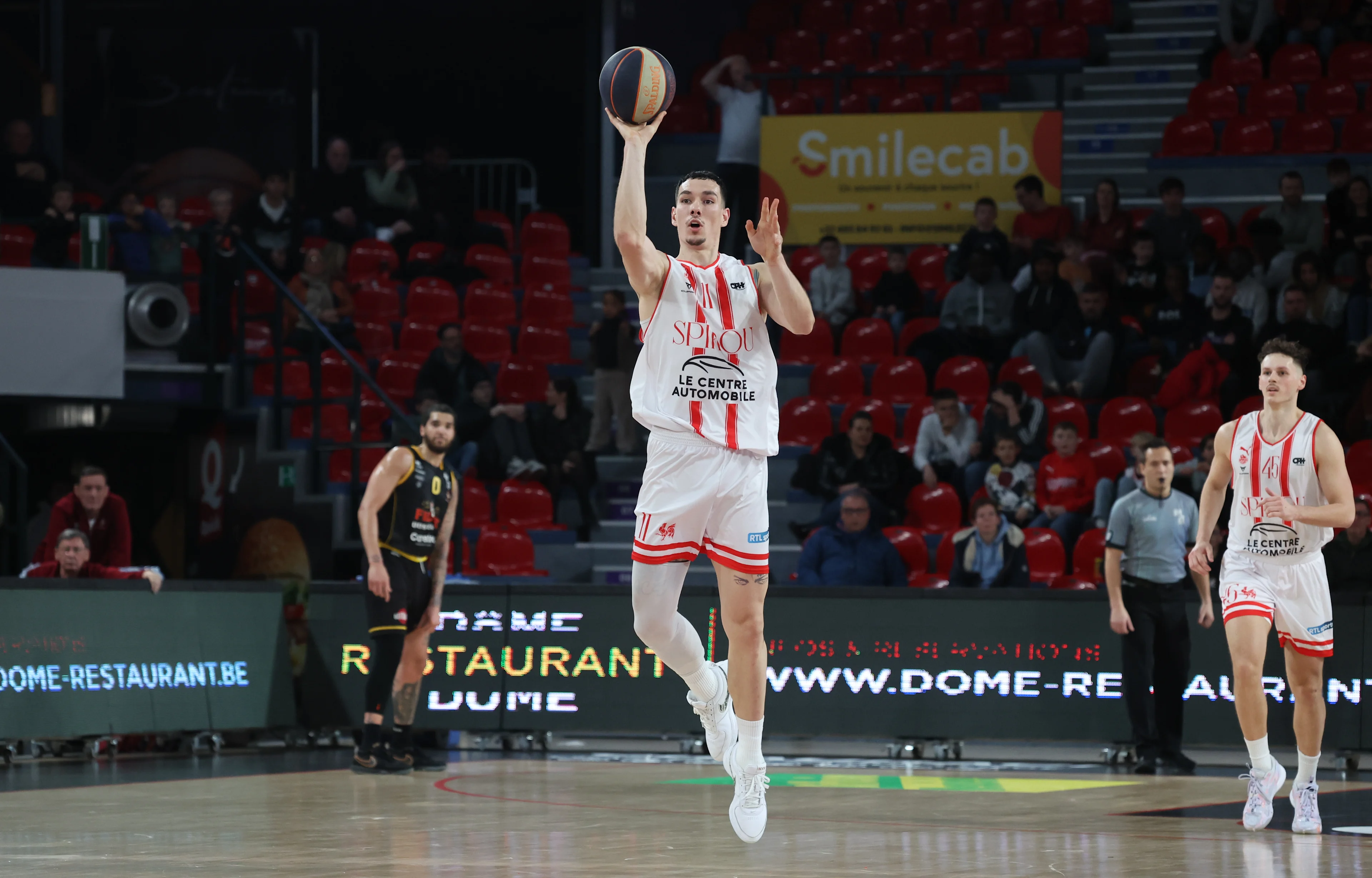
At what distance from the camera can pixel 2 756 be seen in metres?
11.8

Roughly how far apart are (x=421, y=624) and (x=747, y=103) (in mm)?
9685

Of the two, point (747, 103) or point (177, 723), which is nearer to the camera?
point (177, 723)

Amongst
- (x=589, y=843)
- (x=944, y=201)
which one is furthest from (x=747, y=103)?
(x=589, y=843)

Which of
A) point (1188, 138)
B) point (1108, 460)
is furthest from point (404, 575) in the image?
point (1188, 138)

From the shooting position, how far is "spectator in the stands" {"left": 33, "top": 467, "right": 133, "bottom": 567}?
13047 millimetres

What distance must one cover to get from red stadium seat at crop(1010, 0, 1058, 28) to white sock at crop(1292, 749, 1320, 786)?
46.5ft

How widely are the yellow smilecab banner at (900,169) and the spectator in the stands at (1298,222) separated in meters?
2.25

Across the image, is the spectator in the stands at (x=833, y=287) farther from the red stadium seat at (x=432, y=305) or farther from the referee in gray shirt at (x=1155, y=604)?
the referee in gray shirt at (x=1155, y=604)

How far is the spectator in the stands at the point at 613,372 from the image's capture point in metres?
17.0

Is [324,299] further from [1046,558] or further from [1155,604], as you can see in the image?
[1155,604]

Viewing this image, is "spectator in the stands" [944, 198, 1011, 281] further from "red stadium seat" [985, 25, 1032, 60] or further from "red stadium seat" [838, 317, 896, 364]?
"red stadium seat" [985, 25, 1032, 60]

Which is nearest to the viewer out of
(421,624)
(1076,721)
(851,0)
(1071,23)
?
(421,624)

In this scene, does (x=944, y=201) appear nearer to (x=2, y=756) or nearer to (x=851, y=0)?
(x=851, y=0)

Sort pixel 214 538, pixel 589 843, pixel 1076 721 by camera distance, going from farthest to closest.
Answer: pixel 214 538
pixel 1076 721
pixel 589 843
